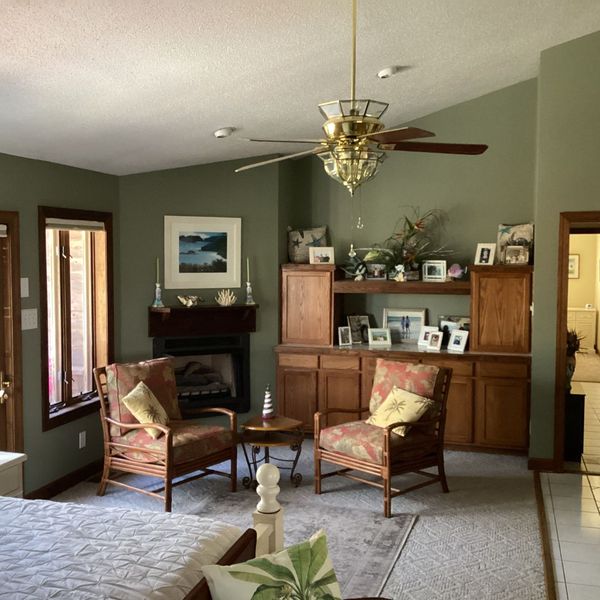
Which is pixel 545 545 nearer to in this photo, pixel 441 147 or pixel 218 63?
pixel 441 147

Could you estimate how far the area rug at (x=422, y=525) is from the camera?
3.52 metres

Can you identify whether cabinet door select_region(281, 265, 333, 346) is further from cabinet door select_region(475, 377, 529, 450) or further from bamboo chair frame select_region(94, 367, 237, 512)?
bamboo chair frame select_region(94, 367, 237, 512)

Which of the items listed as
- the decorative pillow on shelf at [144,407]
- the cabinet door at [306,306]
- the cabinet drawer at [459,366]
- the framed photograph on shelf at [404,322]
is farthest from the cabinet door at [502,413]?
the decorative pillow on shelf at [144,407]

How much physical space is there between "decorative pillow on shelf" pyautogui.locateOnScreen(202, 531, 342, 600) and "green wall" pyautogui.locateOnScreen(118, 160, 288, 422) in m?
4.05

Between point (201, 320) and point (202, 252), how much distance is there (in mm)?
615

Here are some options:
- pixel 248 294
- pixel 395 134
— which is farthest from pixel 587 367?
pixel 395 134

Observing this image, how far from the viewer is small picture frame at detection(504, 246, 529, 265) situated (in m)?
5.75

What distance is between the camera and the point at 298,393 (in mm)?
6223

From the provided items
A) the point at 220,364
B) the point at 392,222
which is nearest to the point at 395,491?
the point at 220,364

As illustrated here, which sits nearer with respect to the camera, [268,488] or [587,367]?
[268,488]

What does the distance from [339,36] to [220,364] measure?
3.50 meters

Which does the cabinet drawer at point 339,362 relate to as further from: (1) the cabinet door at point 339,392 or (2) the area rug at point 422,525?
(2) the area rug at point 422,525

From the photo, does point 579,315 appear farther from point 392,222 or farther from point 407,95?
point 407,95

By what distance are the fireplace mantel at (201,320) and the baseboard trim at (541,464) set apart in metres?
2.62
